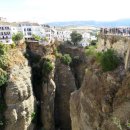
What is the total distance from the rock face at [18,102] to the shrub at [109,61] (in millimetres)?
30151

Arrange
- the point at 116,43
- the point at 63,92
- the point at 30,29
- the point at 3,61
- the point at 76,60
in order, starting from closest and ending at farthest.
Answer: the point at 116,43
the point at 3,61
the point at 63,92
the point at 76,60
the point at 30,29

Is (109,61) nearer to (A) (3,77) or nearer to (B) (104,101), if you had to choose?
(B) (104,101)

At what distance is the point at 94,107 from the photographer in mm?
32031

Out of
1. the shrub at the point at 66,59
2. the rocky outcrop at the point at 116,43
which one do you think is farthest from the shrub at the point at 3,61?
the rocky outcrop at the point at 116,43

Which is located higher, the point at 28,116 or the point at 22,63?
the point at 22,63

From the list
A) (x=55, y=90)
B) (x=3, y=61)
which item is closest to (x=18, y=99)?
(x=3, y=61)

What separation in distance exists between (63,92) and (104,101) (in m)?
42.8

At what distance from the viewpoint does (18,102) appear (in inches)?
2409

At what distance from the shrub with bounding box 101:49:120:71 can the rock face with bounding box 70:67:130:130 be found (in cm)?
68

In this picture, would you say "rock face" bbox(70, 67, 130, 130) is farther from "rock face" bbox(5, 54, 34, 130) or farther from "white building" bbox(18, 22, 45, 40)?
"white building" bbox(18, 22, 45, 40)

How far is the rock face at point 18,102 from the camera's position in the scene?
60.4 meters

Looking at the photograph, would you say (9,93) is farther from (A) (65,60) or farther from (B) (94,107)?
(B) (94,107)

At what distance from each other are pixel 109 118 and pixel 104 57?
6.10m

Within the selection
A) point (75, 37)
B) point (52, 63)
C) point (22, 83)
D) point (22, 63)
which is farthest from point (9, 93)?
point (75, 37)
